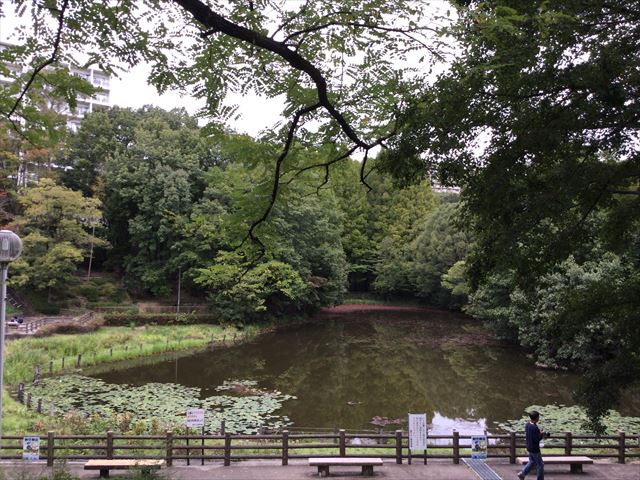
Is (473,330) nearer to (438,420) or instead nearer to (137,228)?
(438,420)

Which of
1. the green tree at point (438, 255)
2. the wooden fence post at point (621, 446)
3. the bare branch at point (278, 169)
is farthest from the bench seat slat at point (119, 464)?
the green tree at point (438, 255)

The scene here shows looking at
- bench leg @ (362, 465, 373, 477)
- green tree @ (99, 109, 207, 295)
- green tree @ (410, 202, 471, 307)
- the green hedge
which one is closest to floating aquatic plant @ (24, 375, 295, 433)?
bench leg @ (362, 465, 373, 477)

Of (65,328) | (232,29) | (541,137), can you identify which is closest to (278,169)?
(232,29)

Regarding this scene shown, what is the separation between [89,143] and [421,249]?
26.0 meters

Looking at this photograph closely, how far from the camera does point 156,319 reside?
27.7 meters

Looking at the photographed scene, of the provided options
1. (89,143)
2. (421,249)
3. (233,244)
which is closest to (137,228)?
(89,143)

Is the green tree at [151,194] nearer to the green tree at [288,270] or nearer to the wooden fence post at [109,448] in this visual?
the green tree at [288,270]

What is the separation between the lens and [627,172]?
233 inches

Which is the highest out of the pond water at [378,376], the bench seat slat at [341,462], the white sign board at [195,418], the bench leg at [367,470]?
the white sign board at [195,418]

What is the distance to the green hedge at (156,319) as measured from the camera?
26406 mm

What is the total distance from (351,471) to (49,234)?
23.6 m

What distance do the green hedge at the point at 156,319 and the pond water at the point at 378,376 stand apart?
4.00 meters

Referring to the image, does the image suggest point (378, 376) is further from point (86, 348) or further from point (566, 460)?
point (86, 348)

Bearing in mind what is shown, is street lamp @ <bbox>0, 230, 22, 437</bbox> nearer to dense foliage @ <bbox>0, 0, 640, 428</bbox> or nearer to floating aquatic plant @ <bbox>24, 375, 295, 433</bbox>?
dense foliage @ <bbox>0, 0, 640, 428</bbox>
